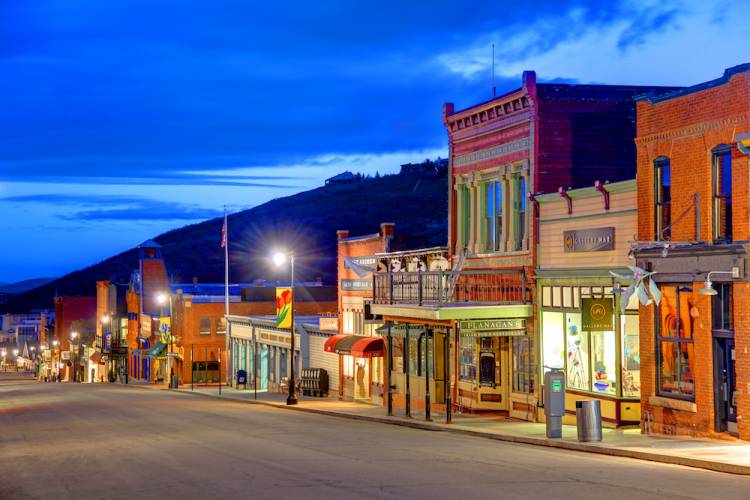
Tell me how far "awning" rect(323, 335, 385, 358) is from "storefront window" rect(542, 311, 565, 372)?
11601 millimetres

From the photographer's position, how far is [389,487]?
54.5ft

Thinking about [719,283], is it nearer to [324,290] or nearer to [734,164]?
[734,164]

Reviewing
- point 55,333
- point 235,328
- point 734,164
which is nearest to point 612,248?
point 734,164

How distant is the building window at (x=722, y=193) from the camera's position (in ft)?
76.0

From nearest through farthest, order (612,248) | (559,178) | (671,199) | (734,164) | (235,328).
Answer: (734,164) < (671,199) < (612,248) < (559,178) < (235,328)

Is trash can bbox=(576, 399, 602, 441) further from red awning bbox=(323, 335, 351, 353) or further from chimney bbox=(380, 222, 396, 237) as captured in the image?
red awning bbox=(323, 335, 351, 353)

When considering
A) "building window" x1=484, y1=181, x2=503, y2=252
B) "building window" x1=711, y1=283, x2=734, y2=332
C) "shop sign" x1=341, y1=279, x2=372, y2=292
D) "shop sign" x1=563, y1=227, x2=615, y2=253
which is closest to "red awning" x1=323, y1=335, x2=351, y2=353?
"shop sign" x1=341, y1=279, x2=372, y2=292

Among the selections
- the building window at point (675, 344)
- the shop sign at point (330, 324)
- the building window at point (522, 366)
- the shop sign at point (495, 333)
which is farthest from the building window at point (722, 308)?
the shop sign at point (330, 324)

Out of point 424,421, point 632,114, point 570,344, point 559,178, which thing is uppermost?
point 632,114

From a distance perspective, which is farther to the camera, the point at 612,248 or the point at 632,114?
the point at 632,114

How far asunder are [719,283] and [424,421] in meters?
11.5

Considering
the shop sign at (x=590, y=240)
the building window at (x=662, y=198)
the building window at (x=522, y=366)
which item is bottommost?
the building window at (x=522, y=366)

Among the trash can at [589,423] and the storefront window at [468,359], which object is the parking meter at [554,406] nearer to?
the trash can at [589,423]

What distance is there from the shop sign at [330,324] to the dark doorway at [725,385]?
2731 centimetres
